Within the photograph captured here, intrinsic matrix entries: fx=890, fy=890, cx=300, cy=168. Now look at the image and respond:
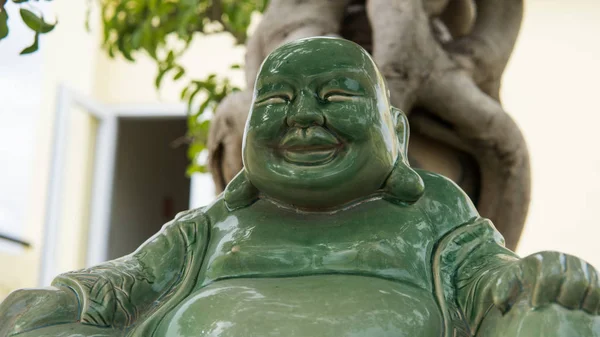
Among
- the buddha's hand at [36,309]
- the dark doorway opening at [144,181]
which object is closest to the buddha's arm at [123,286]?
the buddha's hand at [36,309]

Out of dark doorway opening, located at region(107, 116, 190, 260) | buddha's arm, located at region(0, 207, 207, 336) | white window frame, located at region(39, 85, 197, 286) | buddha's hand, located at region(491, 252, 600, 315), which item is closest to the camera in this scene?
buddha's hand, located at region(491, 252, 600, 315)

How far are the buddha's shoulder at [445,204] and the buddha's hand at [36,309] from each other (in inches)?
A: 14.8

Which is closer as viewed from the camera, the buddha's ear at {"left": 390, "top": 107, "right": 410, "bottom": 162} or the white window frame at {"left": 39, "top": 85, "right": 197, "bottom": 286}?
the buddha's ear at {"left": 390, "top": 107, "right": 410, "bottom": 162}

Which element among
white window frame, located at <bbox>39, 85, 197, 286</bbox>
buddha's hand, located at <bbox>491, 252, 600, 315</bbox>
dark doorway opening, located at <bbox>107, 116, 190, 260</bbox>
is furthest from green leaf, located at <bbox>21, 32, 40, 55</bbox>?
dark doorway opening, located at <bbox>107, 116, 190, 260</bbox>

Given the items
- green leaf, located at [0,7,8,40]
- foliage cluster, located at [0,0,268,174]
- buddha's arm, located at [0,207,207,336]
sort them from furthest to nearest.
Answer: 1. foliage cluster, located at [0,0,268,174]
2. green leaf, located at [0,7,8,40]
3. buddha's arm, located at [0,207,207,336]

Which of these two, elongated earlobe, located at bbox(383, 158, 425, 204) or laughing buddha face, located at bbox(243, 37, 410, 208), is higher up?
laughing buddha face, located at bbox(243, 37, 410, 208)

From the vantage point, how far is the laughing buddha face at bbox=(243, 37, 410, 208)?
0.91 m

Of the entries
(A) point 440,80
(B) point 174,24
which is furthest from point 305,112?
(B) point 174,24

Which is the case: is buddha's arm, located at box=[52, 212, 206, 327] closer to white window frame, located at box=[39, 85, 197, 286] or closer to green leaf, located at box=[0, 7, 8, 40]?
Result: green leaf, located at box=[0, 7, 8, 40]

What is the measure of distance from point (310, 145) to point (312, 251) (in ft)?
0.35

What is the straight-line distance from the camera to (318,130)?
2.97 feet

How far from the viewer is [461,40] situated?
1.64m

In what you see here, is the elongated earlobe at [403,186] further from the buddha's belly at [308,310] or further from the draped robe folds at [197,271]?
the buddha's belly at [308,310]

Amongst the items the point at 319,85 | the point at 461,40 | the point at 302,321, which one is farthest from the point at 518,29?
the point at 302,321
